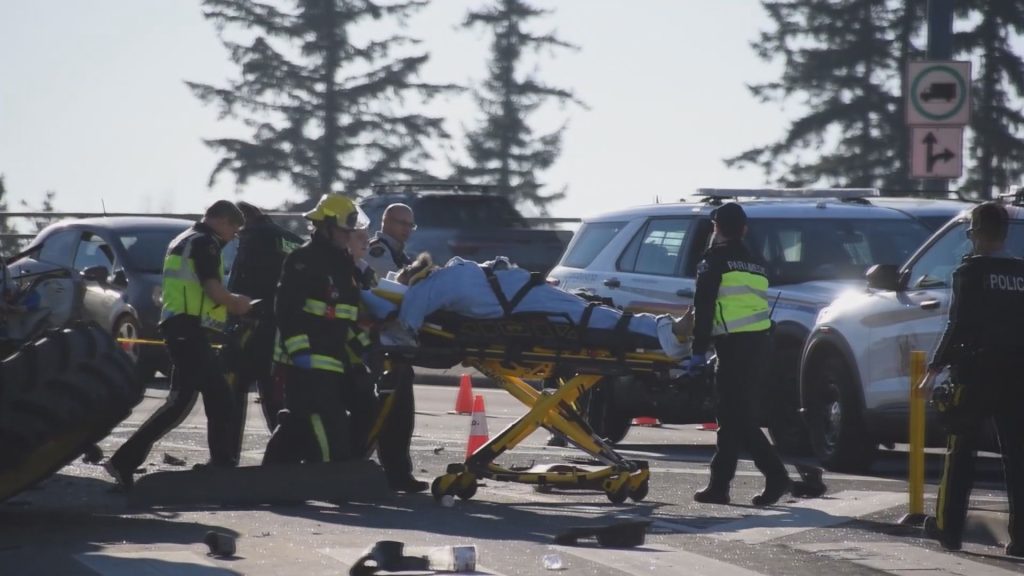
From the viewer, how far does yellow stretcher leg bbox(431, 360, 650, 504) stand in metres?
11.7

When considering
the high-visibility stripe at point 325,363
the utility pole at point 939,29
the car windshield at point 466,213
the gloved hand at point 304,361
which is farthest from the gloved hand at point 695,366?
the car windshield at point 466,213

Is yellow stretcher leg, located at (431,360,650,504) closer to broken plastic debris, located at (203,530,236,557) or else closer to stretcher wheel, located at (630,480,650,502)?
stretcher wheel, located at (630,480,650,502)

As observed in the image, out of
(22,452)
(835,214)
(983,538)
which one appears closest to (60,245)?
(835,214)

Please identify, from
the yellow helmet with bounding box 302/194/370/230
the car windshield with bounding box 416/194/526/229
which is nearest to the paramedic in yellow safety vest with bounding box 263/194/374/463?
the yellow helmet with bounding box 302/194/370/230

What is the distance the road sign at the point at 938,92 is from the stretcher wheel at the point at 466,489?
7.23 meters

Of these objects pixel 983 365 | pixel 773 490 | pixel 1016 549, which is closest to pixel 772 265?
pixel 773 490

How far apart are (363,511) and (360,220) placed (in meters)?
1.78

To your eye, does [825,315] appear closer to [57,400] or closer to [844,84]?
[57,400]

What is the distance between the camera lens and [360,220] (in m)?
12.1

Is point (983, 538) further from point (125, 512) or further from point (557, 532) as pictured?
point (125, 512)

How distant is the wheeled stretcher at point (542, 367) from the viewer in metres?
11.4

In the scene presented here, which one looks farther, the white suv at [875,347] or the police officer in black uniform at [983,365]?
the white suv at [875,347]

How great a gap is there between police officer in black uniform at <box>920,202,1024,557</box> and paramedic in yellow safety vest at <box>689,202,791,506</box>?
80.3 inches

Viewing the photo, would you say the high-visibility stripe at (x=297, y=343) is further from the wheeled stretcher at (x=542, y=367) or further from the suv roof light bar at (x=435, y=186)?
the suv roof light bar at (x=435, y=186)
